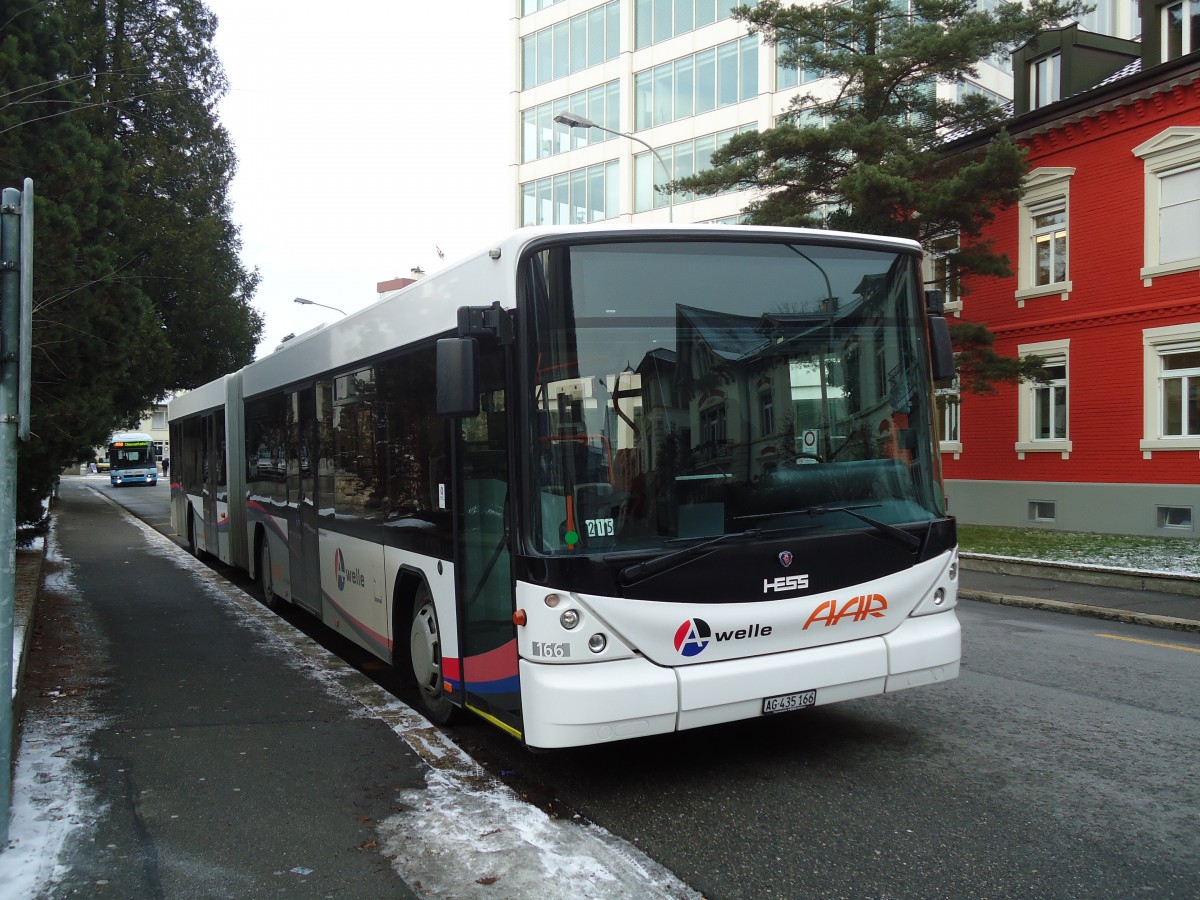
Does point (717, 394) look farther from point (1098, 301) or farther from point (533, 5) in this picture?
point (533, 5)

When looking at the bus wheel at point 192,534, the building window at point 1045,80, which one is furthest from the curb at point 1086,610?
the building window at point 1045,80

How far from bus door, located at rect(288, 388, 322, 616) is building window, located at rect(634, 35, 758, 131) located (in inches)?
1166

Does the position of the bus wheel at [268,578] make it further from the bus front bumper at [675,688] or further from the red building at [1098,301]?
the red building at [1098,301]

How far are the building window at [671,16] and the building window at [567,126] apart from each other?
2.34 meters

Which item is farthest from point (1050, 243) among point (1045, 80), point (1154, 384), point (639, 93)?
point (639, 93)

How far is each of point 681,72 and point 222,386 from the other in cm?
2859

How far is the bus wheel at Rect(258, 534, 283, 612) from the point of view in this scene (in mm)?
11547

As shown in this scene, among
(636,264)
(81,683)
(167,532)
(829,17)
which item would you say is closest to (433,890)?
(636,264)

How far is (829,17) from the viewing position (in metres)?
20.7

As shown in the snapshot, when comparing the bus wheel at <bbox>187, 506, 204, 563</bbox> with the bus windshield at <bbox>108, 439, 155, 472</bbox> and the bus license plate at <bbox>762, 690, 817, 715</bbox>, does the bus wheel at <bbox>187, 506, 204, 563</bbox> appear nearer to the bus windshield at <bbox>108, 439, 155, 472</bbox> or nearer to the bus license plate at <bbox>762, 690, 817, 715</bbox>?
the bus license plate at <bbox>762, 690, 817, 715</bbox>

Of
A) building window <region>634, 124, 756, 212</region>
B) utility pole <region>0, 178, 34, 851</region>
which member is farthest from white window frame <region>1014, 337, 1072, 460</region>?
utility pole <region>0, 178, 34, 851</region>

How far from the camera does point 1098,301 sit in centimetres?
2167

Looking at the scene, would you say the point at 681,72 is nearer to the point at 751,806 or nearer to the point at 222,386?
the point at 222,386

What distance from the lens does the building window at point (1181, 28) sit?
800 inches
